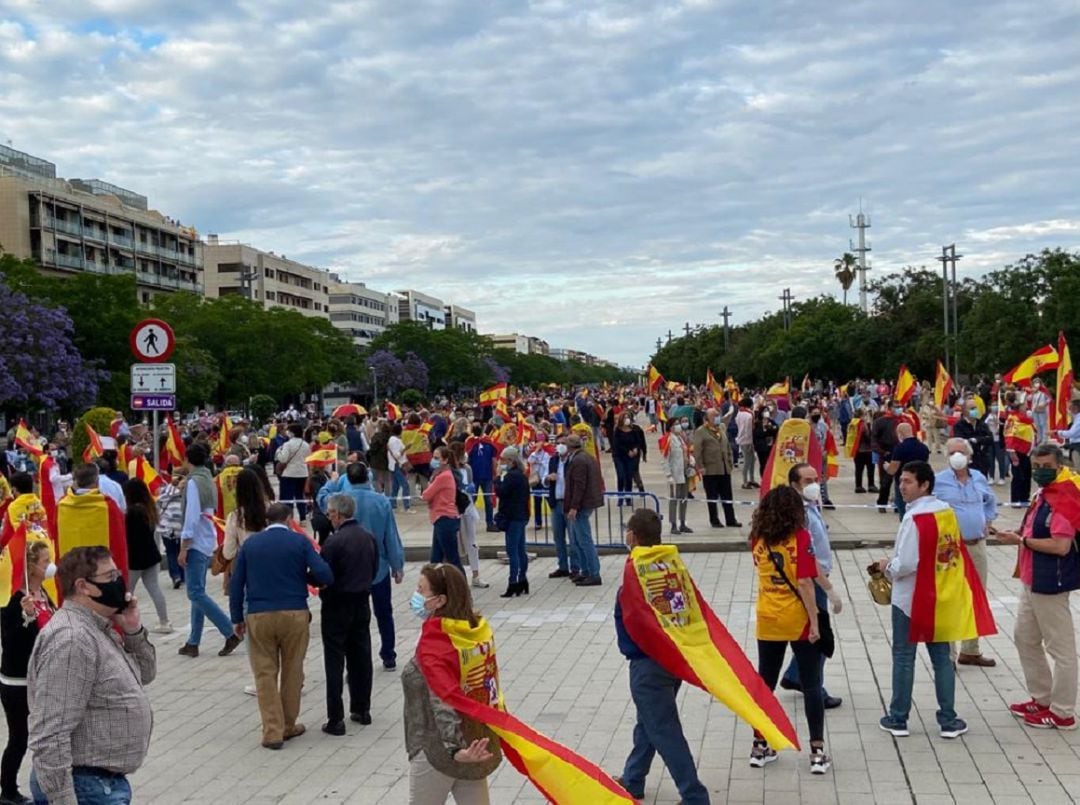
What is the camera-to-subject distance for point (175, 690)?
890 cm

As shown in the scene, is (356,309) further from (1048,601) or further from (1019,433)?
(1048,601)

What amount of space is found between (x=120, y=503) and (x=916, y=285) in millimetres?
54396

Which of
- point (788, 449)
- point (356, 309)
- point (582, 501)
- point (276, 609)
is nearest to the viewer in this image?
point (276, 609)

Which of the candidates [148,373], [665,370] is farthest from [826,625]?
[665,370]

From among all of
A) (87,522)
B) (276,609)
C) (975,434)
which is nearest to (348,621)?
(276,609)

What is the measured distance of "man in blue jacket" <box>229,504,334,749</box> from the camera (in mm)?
7195

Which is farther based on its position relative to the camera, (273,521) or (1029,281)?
(1029,281)

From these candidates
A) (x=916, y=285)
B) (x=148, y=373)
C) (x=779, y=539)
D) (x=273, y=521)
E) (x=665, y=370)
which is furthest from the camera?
(x=665, y=370)

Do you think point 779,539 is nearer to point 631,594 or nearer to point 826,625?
point 826,625

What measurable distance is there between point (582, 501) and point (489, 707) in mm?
7866

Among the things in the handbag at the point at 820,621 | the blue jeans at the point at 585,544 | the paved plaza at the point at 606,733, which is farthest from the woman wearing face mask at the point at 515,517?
the handbag at the point at 820,621

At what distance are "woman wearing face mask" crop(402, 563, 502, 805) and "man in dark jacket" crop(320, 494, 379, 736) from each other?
114 inches

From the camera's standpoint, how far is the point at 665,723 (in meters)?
5.62

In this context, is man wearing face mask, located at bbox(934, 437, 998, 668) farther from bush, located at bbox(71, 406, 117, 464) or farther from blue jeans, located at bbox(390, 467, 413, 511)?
bush, located at bbox(71, 406, 117, 464)
